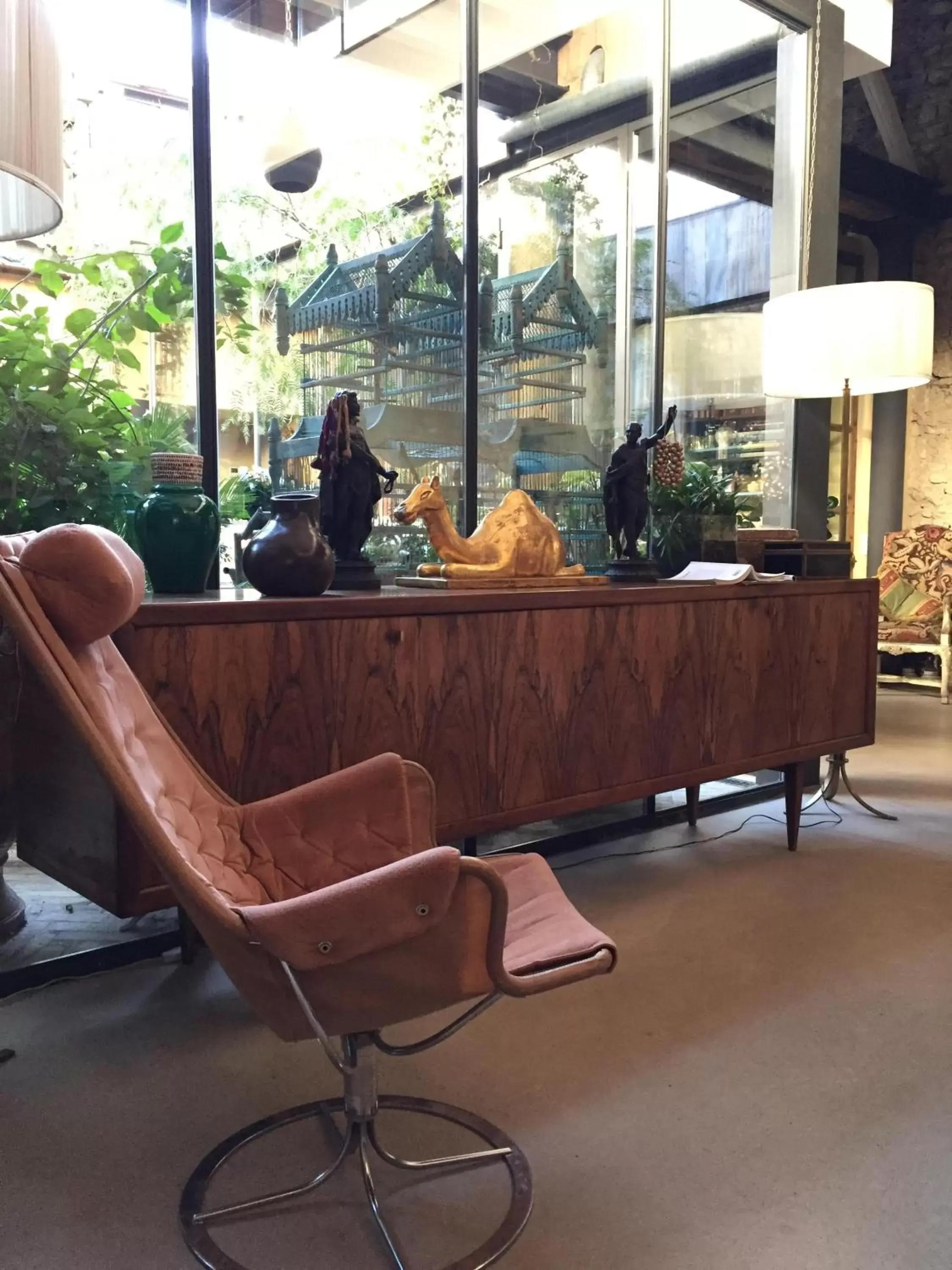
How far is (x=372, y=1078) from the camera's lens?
1366mm

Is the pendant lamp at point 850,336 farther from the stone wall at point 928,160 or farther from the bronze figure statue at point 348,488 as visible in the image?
the stone wall at point 928,160

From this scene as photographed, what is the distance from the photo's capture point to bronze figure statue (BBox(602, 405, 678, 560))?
278 centimetres

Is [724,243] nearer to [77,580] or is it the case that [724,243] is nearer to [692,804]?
[692,804]

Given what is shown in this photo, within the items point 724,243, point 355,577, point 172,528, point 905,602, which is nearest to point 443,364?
point 355,577

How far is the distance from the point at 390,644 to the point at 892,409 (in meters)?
6.54

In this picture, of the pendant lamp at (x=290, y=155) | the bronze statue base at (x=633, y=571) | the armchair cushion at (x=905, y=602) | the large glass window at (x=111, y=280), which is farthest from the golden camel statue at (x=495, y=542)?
the armchair cushion at (x=905, y=602)

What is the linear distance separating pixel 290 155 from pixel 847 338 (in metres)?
1.74

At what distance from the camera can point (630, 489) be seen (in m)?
2.81

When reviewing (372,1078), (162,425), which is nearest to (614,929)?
(372,1078)

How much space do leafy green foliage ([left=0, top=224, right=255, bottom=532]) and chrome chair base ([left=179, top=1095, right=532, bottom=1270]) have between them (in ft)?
4.49

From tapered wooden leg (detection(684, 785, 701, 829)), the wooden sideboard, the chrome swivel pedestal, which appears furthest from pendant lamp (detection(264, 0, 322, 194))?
tapered wooden leg (detection(684, 785, 701, 829))

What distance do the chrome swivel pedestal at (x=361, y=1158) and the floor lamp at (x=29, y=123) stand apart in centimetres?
126

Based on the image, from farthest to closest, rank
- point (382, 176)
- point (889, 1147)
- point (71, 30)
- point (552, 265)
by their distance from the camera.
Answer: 1. point (552, 265)
2. point (382, 176)
3. point (71, 30)
4. point (889, 1147)

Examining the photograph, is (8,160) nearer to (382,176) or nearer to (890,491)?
(382,176)
